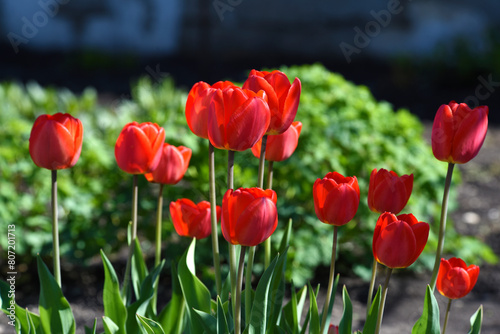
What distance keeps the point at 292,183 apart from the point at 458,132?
1800mm

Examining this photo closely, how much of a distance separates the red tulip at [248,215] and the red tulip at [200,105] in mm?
176

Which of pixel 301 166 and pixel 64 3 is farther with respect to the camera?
pixel 64 3

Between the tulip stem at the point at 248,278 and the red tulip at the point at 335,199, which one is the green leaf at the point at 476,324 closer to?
the red tulip at the point at 335,199

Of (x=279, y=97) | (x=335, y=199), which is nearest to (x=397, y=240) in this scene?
(x=335, y=199)

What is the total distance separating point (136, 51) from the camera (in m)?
9.94

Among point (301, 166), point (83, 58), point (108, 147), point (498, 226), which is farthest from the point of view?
point (83, 58)

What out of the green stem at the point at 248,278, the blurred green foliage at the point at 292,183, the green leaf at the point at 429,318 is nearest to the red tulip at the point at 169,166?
the green stem at the point at 248,278

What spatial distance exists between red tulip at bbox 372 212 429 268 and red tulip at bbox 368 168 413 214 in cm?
10

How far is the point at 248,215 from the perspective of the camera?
131 centimetres

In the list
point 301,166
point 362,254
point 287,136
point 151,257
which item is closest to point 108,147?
point 151,257

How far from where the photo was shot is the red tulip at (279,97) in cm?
140

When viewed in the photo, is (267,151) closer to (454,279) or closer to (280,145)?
(280,145)

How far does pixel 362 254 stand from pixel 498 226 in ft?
4.55

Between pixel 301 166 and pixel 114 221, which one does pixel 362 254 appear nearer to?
pixel 301 166
